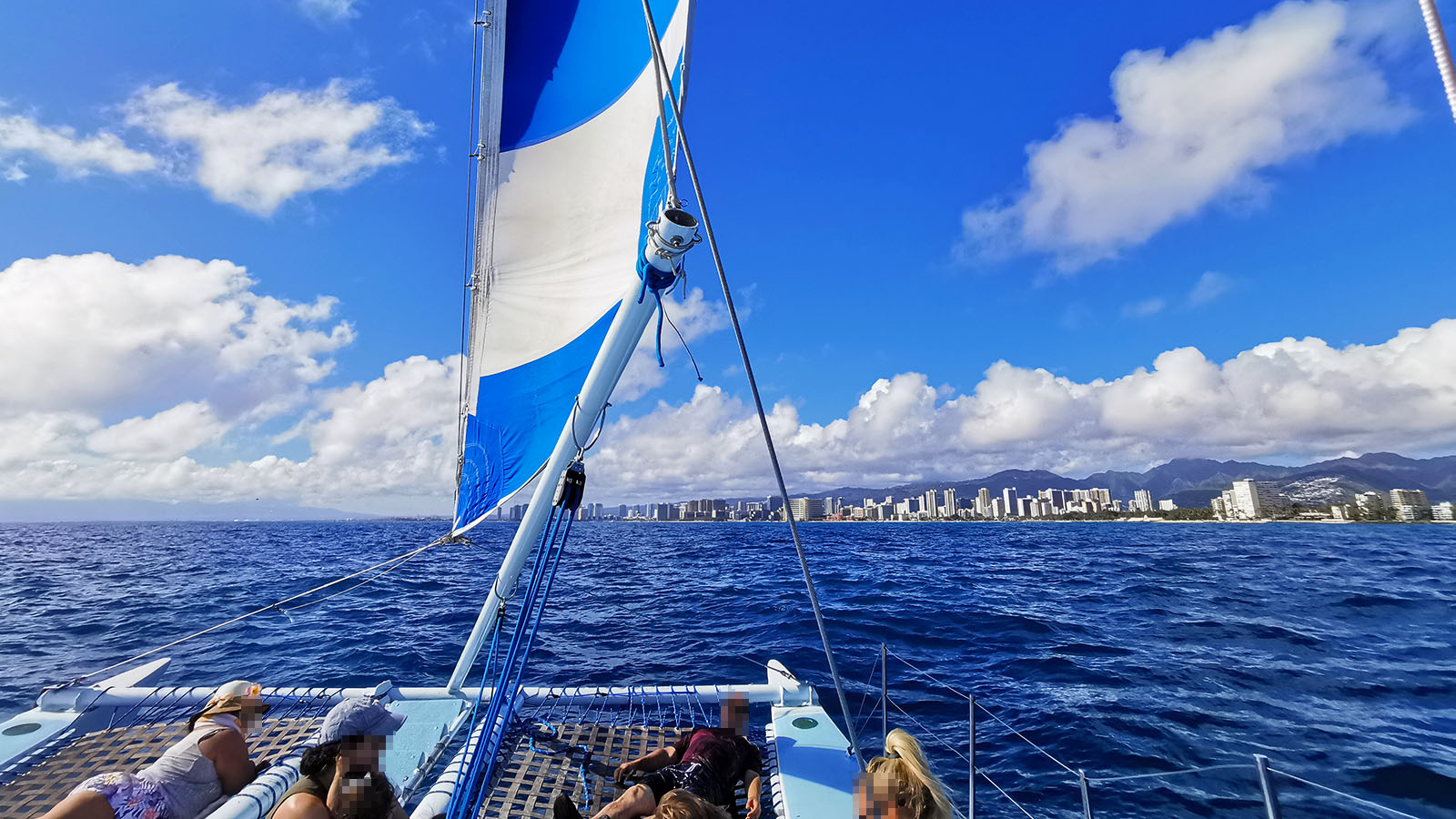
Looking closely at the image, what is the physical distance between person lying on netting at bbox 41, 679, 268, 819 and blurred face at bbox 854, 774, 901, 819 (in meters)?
4.37

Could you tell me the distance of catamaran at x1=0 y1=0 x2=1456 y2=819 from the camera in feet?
14.4

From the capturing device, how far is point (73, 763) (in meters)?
4.95

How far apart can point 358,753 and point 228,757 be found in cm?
218

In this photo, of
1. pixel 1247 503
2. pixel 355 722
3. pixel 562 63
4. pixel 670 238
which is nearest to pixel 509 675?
pixel 355 722

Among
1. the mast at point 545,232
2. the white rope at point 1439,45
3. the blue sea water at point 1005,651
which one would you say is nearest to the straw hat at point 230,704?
the mast at point 545,232

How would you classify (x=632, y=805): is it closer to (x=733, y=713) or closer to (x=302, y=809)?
(x=733, y=713)

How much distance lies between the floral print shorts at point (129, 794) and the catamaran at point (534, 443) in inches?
Answer: 14.8

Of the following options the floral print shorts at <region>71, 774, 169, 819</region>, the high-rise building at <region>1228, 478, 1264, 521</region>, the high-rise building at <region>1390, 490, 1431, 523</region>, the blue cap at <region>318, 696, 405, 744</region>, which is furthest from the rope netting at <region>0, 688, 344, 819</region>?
the high-rise building at <region>1390, 490, 1431, 523</region>

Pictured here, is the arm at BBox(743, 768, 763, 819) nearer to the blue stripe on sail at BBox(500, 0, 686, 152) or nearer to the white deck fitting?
the white deck fitting

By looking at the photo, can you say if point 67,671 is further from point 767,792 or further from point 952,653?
point 952,653

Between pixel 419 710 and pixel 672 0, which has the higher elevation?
pixel 672 0

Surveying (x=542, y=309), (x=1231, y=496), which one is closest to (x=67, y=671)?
(x=542, y=309)

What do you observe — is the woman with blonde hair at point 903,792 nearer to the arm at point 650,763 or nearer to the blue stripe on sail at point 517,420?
the arm at point 650,763

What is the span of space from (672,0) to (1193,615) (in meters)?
19.4
